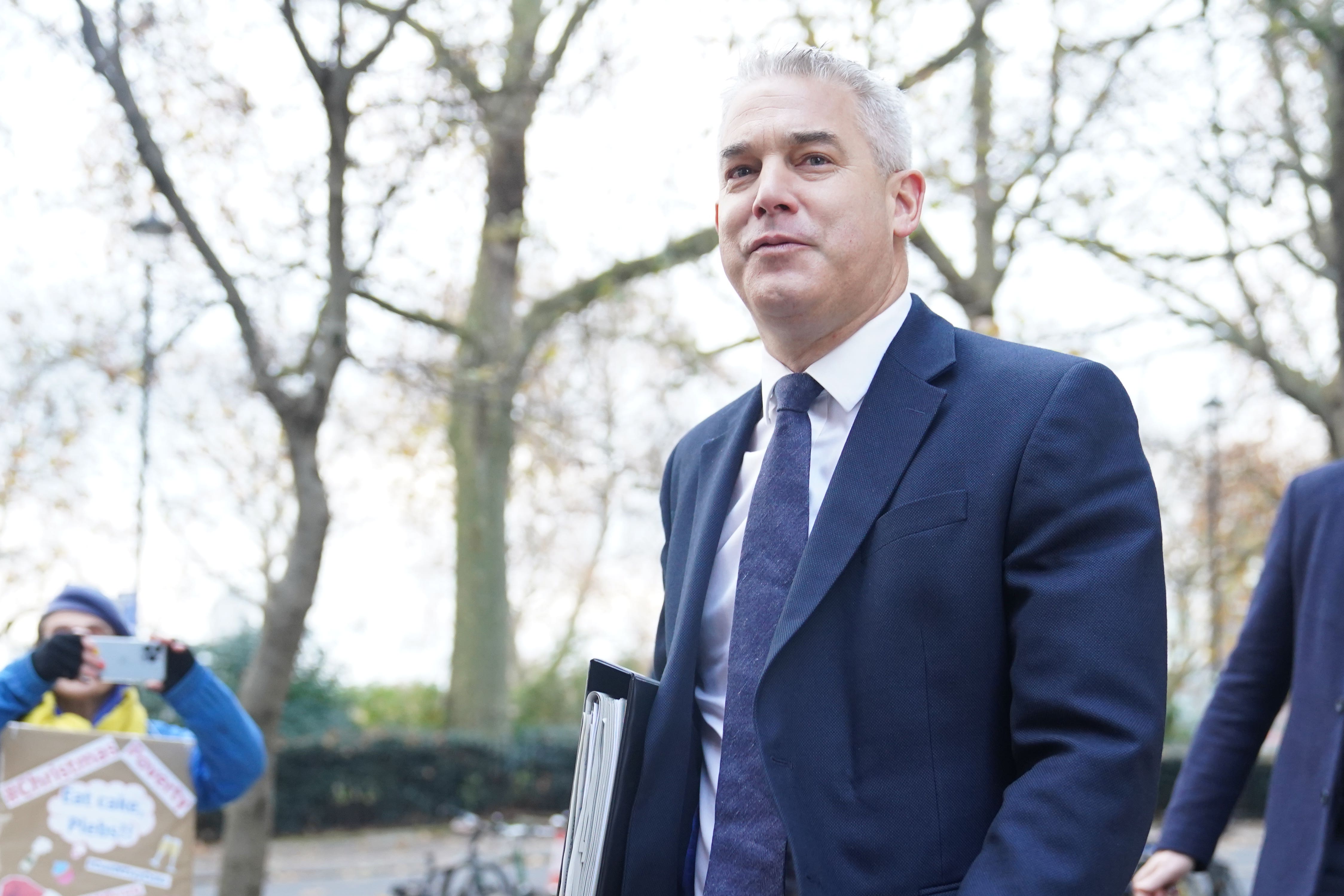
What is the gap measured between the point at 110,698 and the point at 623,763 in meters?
3.15

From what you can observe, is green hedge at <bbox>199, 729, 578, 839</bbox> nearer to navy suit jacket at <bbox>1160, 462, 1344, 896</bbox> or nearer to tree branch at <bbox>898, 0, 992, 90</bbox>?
tree branch at <bbox>898, 0, 992, 90</bbox>

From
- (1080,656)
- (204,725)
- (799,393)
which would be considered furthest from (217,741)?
(1080,656)

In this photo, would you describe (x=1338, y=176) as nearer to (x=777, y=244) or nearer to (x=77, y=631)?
Answer: (x=777, y=244)

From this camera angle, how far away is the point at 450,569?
3322cm

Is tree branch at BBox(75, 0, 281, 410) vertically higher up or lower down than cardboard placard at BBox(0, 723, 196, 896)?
higher up

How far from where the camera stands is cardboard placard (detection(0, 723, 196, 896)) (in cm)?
399

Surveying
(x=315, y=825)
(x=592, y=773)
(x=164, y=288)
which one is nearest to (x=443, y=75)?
(x=164, y=288)

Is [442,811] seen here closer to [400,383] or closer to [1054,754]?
[400,383]

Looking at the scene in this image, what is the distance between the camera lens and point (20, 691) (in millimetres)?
4027

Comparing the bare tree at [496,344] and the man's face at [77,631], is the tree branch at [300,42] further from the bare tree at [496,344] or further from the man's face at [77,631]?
the man's face at [77,631]

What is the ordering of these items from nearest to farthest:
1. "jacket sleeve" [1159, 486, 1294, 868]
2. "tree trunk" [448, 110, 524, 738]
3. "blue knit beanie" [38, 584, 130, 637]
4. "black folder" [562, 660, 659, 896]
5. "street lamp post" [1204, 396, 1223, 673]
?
"black folder" [562, 660, 659, 896]
"jacket sleeve" [1159, 486, 1294, 868]
"blue knit beanie" [38, 584, 130, 637]
"tree trunk" [448, 110, 524, 738]
"street lamp post" [1204, 396, 1223, 673]

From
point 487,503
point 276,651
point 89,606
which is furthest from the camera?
point 487,503

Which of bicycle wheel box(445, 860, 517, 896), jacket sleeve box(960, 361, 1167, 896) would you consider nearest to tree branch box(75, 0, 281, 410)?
bicycle wheel box(445, 860, 517, 896)

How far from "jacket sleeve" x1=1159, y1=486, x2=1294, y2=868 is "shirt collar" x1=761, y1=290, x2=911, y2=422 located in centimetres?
142
